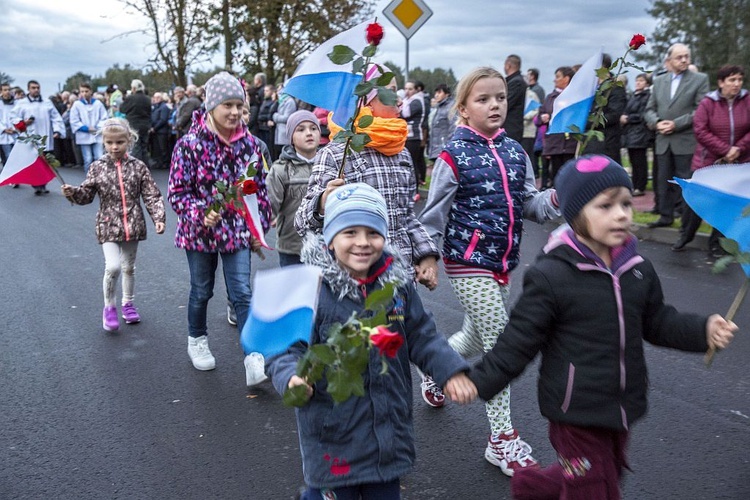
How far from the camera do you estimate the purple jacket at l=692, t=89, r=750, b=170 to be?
783 cm

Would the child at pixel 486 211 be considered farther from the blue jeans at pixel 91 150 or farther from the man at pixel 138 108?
the man at pixel 138 108

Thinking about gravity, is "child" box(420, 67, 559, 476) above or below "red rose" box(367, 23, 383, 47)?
below

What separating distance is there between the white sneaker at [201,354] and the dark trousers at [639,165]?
8.38 meters

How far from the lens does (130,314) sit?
248 inches

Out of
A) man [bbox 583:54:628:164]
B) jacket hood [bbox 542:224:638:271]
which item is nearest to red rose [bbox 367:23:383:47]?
jacket hood [bbox 542:224:638:271]

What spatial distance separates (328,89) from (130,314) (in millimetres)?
3282

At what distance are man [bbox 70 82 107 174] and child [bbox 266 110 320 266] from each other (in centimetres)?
1292

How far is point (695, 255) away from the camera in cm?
836

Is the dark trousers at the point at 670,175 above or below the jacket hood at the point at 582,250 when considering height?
below

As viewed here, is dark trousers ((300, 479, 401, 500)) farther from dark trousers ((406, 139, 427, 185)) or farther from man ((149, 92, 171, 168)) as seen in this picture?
man ((149, 92, 171, 168))

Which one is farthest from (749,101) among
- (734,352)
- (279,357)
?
(279,357)

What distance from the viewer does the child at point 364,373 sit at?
261cm

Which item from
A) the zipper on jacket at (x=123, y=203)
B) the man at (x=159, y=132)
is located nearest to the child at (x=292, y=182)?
the zipper on jacket at (x=123, y=203)

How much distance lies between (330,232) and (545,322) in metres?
0.80
